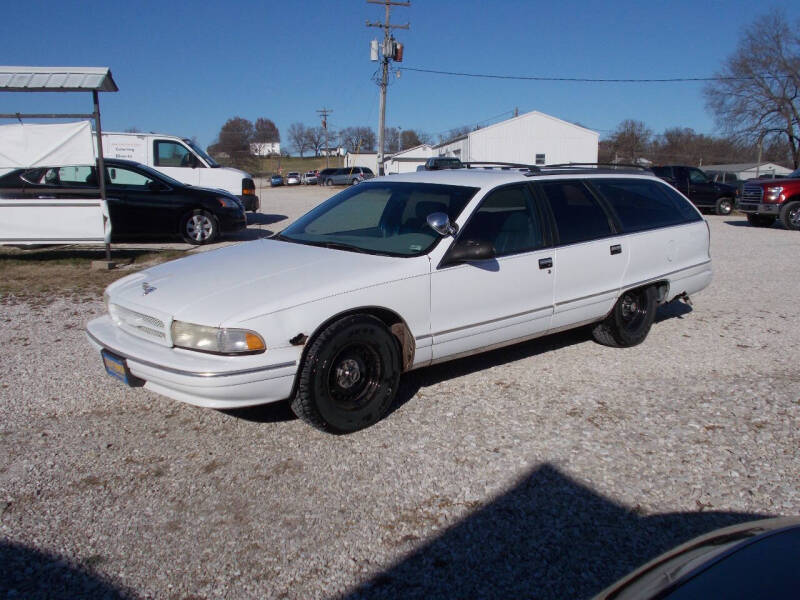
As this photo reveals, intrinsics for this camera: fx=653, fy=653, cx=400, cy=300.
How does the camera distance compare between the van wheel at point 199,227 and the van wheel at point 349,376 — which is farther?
the van wheel at point 199,227

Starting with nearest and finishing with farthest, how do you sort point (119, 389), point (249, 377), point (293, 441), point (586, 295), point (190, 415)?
point (249, 377)
point (293, 441)
point (190, 415)
point (119, 389)
point (586, 295)

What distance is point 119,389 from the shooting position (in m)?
4.67

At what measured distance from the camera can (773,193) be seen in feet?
55.9

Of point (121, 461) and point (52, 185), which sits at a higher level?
point (52, 185)

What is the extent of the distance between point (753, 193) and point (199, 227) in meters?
14.5

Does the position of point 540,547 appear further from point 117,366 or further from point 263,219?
point 263,219

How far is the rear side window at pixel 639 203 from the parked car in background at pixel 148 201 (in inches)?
323

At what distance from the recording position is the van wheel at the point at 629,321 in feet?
18.4

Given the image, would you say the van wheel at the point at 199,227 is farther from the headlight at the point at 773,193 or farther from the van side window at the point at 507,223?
the headlight at the point at 773,193

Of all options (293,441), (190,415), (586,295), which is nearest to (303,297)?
(293,441)

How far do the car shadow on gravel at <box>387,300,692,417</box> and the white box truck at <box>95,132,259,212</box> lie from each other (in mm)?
10646

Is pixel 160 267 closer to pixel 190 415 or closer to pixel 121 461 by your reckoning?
pixel 190 415

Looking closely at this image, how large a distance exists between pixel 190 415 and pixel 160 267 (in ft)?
3.47

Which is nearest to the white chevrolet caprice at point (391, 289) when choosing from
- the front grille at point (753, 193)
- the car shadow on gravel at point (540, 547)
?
the car shadow on gravel at point (540, 547)
